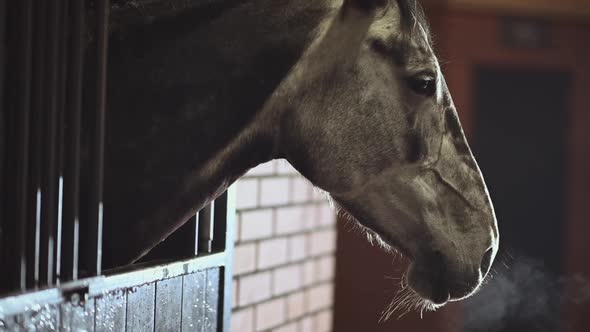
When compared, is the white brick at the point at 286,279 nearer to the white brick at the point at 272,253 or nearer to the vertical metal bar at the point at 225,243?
the white brick at the point at 272,253

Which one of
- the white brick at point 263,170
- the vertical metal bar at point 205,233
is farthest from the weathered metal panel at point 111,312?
the white brick at point 263,170

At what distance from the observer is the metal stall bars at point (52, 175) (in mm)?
1144

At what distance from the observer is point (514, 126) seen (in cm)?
493

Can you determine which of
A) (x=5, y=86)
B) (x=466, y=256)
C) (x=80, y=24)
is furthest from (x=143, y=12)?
(x=466, y=256)

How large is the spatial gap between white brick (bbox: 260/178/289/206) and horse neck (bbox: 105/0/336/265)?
116 centimetres

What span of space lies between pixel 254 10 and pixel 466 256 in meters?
0.54

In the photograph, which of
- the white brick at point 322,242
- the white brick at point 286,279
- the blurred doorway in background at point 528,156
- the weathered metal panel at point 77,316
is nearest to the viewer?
the weathered metal panel at point 77,316

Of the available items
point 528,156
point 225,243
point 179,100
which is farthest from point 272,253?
point 528,156

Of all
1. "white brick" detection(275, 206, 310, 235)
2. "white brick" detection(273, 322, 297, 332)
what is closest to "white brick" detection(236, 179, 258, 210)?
"white brick" detection(275, 206, 310, 235)

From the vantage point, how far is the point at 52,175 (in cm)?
119

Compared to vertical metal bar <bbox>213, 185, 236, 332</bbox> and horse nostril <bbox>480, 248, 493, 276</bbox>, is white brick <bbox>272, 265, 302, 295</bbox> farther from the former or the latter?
horse nostril <bbox>480, 248, 493, 276</bbox>

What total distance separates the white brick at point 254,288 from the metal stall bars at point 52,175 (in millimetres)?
1034

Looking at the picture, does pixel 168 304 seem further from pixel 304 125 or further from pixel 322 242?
pixel 322 242

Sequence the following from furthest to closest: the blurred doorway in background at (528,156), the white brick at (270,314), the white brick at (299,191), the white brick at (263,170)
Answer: the blurred doorway in background at (528,156) < the white brick at (299,191) < the white brick at (270,314) < the white brick at (263,170)
